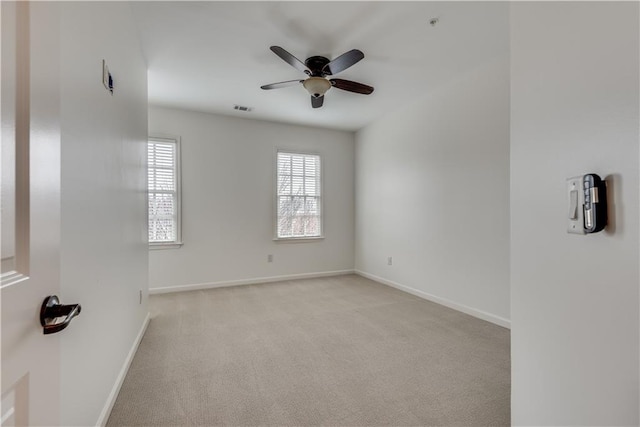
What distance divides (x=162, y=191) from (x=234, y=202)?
1.04 meters

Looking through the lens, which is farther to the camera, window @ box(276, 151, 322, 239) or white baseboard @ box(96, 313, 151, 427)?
window @ box(276, 151, 322, 239)

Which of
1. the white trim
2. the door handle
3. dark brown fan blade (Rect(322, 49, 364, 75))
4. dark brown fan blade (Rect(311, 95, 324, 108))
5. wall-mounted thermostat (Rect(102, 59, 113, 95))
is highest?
dark brown fan blade (Rect(322, 49, 364, 75))

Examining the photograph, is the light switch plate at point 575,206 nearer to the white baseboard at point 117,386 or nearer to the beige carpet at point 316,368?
the beige carpet at point 316,368

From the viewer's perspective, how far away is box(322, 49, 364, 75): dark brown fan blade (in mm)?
2320

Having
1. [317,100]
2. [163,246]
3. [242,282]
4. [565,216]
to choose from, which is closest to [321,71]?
[317,100]

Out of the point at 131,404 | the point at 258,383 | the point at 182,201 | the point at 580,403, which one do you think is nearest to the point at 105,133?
the point at 131,404

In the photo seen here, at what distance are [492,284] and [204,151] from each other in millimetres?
4244

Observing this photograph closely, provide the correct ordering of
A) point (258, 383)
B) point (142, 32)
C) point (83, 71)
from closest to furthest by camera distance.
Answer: point (83, 71), point (258, 383), point (142, 32)

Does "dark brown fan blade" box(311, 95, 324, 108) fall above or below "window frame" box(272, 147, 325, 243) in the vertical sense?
above

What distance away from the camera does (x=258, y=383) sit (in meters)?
2.00

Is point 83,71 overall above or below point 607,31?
above

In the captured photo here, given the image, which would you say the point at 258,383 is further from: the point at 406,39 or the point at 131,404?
the point at 406,39

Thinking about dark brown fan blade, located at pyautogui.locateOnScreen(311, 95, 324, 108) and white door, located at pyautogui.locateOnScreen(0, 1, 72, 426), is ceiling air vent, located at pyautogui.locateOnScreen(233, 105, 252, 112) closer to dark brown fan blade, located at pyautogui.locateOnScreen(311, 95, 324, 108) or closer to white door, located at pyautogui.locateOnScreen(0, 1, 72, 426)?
dark brown fan blade, located at pyautogui.locateOnScreen(311, 95, 324, 108)

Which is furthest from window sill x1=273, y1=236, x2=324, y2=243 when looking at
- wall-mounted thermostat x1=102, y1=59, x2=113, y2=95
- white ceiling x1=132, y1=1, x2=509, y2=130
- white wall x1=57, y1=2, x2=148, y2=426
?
wall-mounted thermostat x1=102, y1=59, x2=113, y2=95
